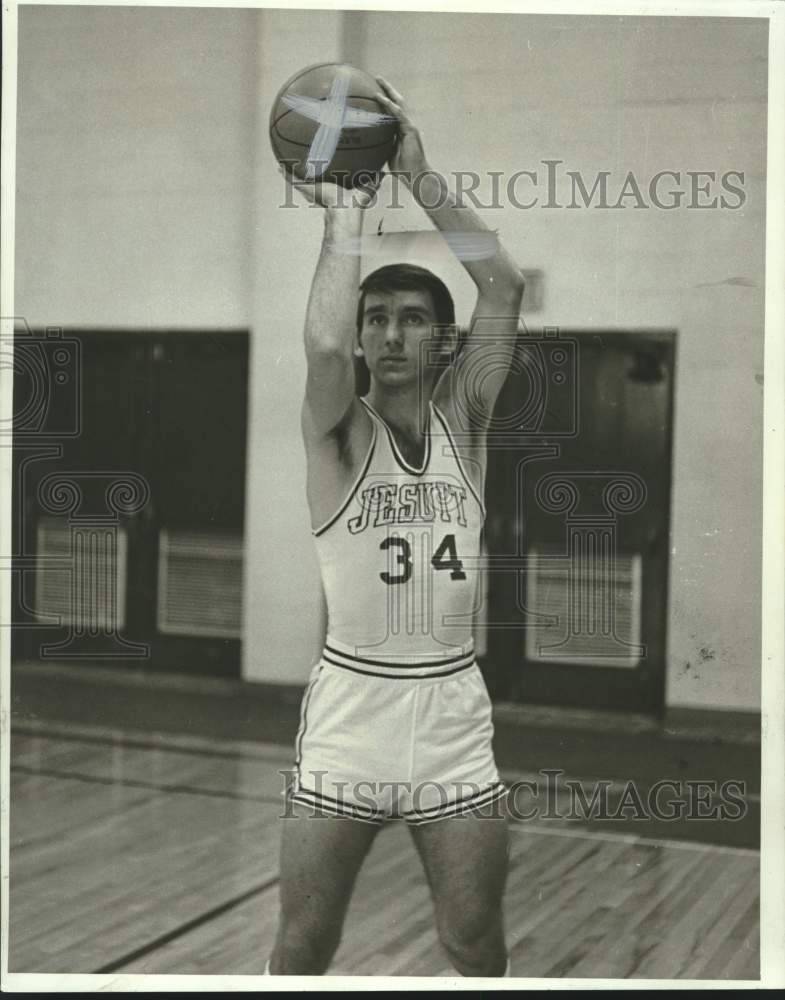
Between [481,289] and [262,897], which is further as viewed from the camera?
[262,897]

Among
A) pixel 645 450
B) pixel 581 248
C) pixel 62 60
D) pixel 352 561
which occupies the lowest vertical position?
pixel 352 561

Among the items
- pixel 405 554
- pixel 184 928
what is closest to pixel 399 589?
pixel 405 554

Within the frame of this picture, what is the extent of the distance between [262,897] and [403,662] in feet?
2.63

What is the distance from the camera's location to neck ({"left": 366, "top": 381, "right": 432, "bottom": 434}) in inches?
131

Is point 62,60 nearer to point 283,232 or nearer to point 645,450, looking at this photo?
point 283,232

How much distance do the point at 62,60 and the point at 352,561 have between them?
1.49 meters

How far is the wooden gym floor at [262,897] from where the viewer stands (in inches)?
133

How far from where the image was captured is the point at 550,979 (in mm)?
3365

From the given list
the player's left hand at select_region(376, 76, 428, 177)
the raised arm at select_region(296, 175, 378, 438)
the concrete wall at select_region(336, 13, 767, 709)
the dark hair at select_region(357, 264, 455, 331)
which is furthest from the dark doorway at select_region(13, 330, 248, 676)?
the concrete wall at select_region(336, 13, 767, 709)

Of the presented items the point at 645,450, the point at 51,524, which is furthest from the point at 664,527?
the point at 51,524

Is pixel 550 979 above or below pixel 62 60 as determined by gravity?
below

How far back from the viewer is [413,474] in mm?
3305

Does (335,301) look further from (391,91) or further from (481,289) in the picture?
(391,91)

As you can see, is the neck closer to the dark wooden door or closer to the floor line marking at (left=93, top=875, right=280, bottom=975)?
the dark wooden door
